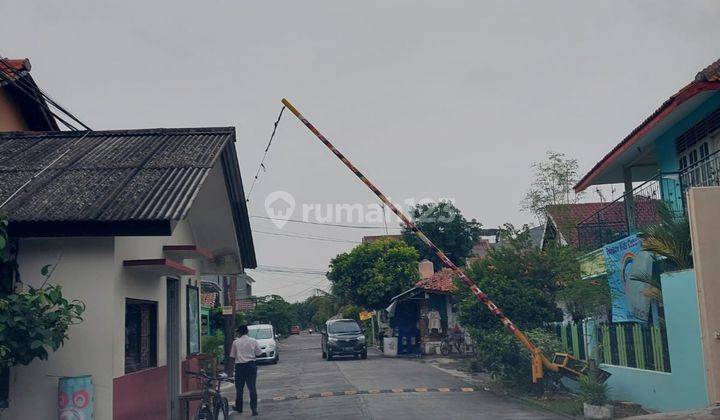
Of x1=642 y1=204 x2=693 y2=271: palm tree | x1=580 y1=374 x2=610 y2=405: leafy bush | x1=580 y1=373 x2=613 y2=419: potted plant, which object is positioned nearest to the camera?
x1=642 y1=204 x2=693 y2=271: palm tree

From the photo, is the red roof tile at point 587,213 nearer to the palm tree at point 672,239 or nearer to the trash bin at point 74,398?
the palm tree at point 672,239

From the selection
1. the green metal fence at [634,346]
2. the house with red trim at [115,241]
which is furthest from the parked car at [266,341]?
the house with red trim at [115,241]

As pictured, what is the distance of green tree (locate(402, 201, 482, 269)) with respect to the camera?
4634 centimetres

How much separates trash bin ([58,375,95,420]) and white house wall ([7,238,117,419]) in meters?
0.18

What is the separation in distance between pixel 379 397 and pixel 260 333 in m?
17.8

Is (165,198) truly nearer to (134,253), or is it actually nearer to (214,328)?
(134,253)

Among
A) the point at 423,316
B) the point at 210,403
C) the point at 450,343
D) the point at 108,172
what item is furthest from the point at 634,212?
the point at 423,316

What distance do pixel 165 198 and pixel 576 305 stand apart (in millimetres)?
10532

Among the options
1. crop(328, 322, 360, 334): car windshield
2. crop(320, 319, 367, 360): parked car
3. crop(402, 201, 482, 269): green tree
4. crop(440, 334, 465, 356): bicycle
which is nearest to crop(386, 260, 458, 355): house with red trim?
crop(440, 334, 465, 356): bicycle

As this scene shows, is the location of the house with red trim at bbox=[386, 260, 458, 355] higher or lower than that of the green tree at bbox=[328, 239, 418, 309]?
lower

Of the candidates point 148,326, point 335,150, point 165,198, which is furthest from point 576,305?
point 165,198

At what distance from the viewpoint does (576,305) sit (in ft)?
52.0

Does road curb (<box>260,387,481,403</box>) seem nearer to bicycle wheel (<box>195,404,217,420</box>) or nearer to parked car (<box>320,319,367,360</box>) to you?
bicycle wheel (<box>195,404,217,420</box>)

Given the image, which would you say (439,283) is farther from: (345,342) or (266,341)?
(266,341)
